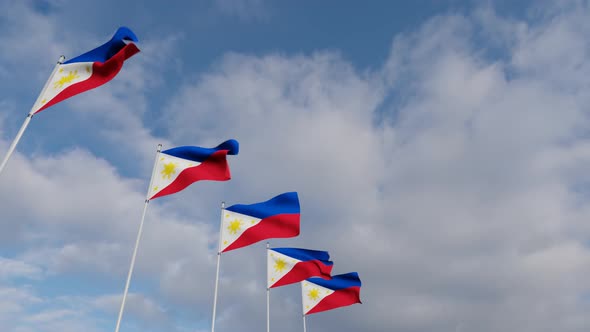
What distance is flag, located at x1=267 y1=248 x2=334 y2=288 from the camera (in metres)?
38.9

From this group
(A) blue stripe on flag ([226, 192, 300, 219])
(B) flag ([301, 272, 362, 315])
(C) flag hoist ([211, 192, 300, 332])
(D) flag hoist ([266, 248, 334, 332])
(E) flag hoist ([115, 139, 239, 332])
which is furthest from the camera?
(B) flag ([301, 272, 362, 315])

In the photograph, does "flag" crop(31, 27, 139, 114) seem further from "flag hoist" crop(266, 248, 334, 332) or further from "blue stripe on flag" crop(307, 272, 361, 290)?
"blue stripe on flag" crop(307, 272, 361, 290)

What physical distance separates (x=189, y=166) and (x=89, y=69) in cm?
866

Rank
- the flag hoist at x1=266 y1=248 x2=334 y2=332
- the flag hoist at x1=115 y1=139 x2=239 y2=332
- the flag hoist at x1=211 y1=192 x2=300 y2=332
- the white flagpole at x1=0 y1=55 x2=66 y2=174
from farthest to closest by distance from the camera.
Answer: the flag hoist at x1=266 y1=248 x2=334 y2=332, the flag hoist at x1=211 y1=192 x2=300 y2=332, the flag hoist at x1=115 y1=139 x2=239 y2=332, the white flagpole at x1=0 y1=55 x2=66 y2=174

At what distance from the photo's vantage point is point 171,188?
1062 inches

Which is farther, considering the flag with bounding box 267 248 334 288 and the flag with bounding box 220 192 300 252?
the flag with bounding box 267 248 334 288

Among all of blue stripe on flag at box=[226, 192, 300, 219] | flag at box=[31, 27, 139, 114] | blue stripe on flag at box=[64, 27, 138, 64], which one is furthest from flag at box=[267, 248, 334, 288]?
blue stripe on flag at box=[64, 27, 138, 64]

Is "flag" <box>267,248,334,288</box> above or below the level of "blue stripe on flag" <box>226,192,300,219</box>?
below

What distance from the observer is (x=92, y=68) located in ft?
67.6

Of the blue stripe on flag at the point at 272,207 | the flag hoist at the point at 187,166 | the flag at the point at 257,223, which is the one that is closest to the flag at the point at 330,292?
the flag at the point at 257,223

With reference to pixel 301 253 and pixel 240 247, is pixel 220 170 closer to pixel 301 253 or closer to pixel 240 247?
pixel 240 247

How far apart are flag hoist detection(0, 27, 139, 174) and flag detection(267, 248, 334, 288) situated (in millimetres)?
22847

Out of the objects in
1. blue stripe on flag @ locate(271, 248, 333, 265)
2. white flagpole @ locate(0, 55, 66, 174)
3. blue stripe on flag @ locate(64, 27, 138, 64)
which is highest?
blue stripe on flag @ locate(271, 248, 333, 265)

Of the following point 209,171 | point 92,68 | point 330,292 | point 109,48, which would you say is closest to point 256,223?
point 209,171
